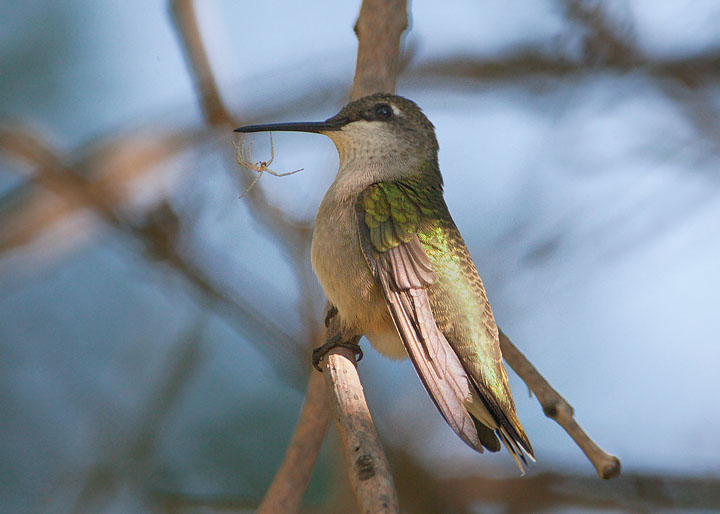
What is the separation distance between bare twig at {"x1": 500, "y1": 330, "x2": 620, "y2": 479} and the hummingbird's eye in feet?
3.70

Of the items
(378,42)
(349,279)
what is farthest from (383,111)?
(349,279)

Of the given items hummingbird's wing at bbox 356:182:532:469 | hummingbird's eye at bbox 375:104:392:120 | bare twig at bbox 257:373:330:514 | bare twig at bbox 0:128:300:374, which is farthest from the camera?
bare twig at bbox 0:128:300:374

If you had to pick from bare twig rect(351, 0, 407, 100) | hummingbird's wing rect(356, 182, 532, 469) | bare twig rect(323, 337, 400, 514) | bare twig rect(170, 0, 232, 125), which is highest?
bare twig rect(170, 0, 232, 125)

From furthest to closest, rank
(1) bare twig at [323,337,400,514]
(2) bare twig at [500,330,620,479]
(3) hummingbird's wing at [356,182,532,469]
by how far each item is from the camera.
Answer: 1. (3) hummingbird's wing at [356,182,532,469]
2. (2) bare twig at [500,330,620,479]
3. (1) bare twig at [323,337,400,514]

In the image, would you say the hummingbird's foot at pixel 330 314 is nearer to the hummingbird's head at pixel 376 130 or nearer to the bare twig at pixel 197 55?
the hummingbird's head at pixel 376 130

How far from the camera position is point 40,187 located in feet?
17.6

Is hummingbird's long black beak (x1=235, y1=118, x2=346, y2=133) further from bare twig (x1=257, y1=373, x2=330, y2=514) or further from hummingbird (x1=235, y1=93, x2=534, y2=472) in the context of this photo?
bare twig (x1=257, y1=373, x2=330, y2=514)

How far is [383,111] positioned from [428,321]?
109cm

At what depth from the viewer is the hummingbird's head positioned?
11.9 feet

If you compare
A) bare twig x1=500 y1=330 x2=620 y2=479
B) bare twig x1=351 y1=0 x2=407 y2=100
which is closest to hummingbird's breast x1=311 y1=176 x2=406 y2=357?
bare twig x1=500 y1=330 x2=620 y2=479

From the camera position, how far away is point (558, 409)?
8.39 feet

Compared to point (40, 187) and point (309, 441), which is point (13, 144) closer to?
point (40, 187)

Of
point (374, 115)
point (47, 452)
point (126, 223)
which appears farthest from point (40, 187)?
point (374, 115)

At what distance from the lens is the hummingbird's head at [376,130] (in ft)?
11.9
